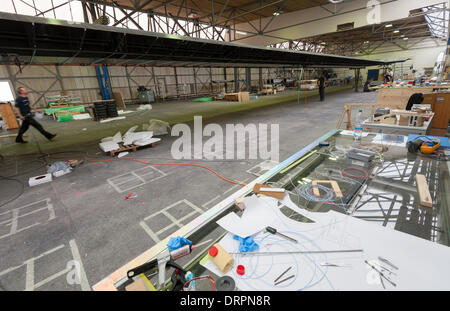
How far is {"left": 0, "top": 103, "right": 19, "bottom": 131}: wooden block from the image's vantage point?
407 inches

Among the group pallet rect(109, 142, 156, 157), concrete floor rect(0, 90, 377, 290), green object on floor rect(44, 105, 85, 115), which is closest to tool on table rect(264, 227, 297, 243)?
concrete floor rect(0, 90, 377, 290)

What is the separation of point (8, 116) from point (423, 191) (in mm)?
15917

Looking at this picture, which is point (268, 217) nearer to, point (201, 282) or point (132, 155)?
point (201, 282)

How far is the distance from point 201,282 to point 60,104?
17991 mm

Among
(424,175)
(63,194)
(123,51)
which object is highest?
(123,51)

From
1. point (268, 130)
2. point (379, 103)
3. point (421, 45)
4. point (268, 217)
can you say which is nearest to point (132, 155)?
point (268, 130)

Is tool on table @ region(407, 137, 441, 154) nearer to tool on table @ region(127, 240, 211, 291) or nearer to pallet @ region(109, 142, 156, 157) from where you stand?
tool on table @ region(127, 240, 211, 291)

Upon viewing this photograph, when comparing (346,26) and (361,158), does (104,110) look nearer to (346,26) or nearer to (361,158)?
(361,158)

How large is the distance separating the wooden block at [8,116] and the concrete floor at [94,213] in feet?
23.9

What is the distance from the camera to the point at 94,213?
10.6ft

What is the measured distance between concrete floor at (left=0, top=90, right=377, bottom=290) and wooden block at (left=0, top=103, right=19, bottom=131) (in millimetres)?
7276

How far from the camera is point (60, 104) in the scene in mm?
14242

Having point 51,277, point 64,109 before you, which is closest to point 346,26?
point 51,277

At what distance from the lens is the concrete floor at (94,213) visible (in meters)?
2.31
